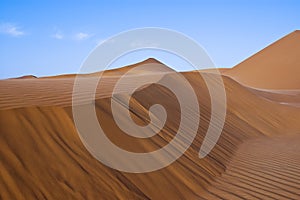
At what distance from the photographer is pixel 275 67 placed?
5362 cm

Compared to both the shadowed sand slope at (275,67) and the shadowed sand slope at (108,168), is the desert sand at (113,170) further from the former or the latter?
the shadowed sand slope at (275,67)

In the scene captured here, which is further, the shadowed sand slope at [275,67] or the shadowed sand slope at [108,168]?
the shadowed sand slope at [275,67]

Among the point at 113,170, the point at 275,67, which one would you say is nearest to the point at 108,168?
the point at 113,170

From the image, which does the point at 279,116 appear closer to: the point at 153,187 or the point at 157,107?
the point at 157,107

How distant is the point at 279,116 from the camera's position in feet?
43.1

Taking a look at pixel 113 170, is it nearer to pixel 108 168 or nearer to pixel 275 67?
pixel 108 168

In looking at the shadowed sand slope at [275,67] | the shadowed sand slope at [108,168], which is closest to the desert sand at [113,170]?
the shadowed sand slope at [108,168]

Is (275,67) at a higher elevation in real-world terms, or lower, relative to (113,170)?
lower

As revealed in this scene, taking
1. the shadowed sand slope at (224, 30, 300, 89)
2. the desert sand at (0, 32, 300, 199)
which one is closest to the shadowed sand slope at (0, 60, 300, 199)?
the desert sand at (0, 32, 300, 199)

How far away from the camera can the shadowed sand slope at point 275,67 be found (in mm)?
45894

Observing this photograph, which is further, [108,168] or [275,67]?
[275,67]

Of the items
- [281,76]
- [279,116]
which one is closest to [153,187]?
[279,116]

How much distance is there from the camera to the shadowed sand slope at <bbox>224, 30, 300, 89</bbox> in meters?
45.9

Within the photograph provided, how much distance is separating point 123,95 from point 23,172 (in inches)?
140
